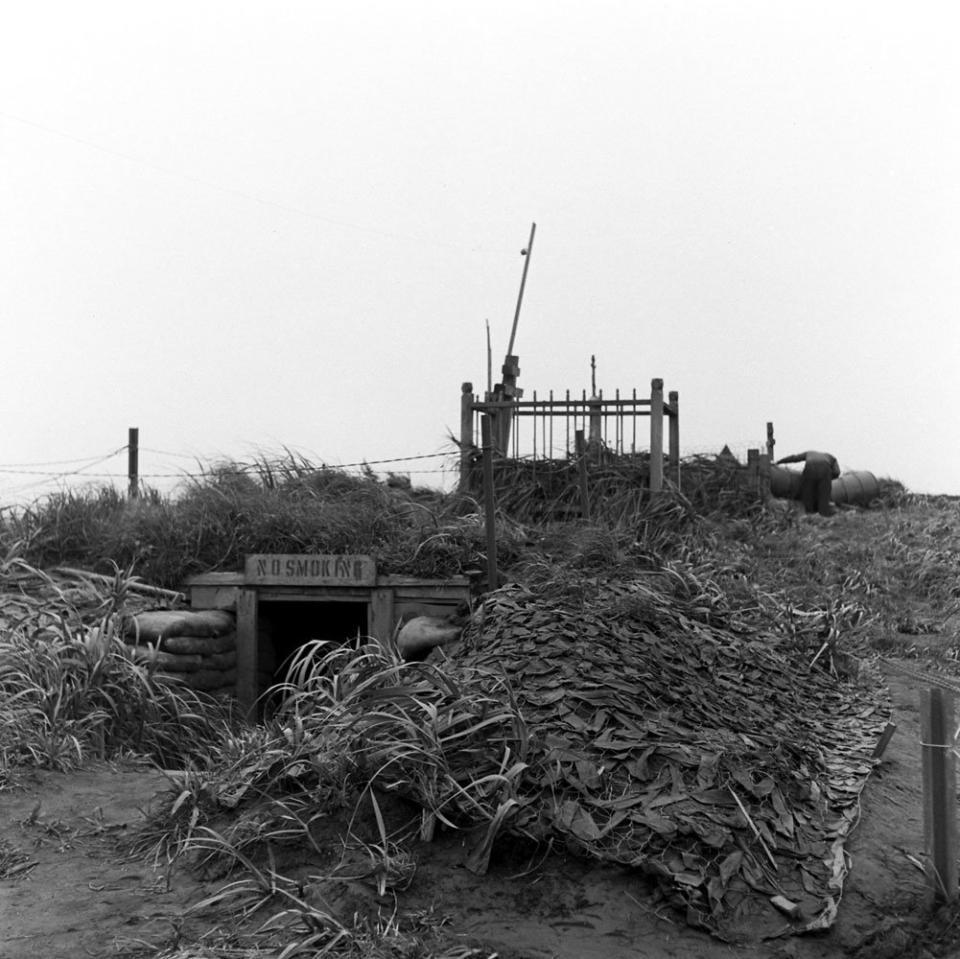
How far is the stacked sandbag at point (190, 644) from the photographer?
795cm

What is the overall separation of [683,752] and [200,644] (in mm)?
4933

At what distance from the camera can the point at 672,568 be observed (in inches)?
319

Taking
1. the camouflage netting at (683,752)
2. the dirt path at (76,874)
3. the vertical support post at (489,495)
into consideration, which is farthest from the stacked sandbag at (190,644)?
the camouflage netting at (683,752)

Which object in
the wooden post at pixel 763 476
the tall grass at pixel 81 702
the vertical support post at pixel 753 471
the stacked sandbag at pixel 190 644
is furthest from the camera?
the wooden post at pixel 763 476

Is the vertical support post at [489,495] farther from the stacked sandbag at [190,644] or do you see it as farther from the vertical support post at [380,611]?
the stacked sandbag at [190,644]

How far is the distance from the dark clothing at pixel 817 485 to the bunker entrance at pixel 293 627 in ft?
19.7

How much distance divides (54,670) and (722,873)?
14.6 ft

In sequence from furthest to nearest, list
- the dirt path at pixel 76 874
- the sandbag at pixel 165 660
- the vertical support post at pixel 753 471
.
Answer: the vertical support post at pixel 753 471 < the sandbag at pixel 165 660 < the dirt path at pixel 76 874

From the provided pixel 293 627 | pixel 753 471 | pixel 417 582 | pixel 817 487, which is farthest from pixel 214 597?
pixel 817 487

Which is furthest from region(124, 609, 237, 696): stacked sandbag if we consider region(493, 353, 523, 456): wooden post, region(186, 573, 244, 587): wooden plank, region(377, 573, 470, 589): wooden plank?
region(493, 353, 523, 456): wooden post

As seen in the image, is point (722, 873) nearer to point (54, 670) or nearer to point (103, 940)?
point (103, 940)

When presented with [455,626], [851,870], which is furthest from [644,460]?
[851,870]

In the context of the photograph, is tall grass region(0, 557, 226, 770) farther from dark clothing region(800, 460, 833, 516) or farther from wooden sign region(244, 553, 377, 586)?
dark clothing region(800, 460, 833, 516)

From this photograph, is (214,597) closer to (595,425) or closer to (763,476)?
(595,425)
